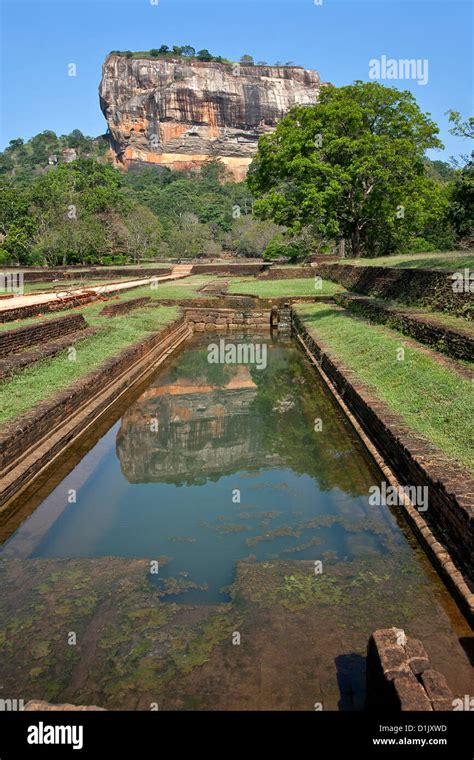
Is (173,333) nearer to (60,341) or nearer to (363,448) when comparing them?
(60,341)

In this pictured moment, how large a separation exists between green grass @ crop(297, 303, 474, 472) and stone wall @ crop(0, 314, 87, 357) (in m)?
6.23

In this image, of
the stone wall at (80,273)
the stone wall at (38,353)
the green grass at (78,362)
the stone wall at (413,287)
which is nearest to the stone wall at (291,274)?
the stone wall at (80,273)

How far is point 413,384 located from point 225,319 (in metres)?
13.9

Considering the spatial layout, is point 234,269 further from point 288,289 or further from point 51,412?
point 51,412

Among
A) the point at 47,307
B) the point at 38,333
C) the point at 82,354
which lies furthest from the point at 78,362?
the point at 47,307

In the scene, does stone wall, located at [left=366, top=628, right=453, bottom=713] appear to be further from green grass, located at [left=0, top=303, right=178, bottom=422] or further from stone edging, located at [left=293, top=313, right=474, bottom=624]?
green grass, located at [left=0, top=303, right=178, bottom=422]

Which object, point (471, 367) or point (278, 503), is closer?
point (278, 503)

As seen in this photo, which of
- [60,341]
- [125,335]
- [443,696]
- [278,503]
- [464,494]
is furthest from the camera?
[125,335]

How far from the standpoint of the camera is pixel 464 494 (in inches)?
183

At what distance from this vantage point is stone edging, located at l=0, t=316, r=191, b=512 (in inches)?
261

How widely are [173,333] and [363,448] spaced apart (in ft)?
37.9

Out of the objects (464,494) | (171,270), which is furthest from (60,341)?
(171,270)

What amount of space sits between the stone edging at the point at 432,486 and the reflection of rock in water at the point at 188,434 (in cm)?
162

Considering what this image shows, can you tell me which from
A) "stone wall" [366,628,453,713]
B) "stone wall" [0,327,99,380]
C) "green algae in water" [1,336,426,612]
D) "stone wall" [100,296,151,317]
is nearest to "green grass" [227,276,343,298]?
"stone wall" [100,296,151,317]
